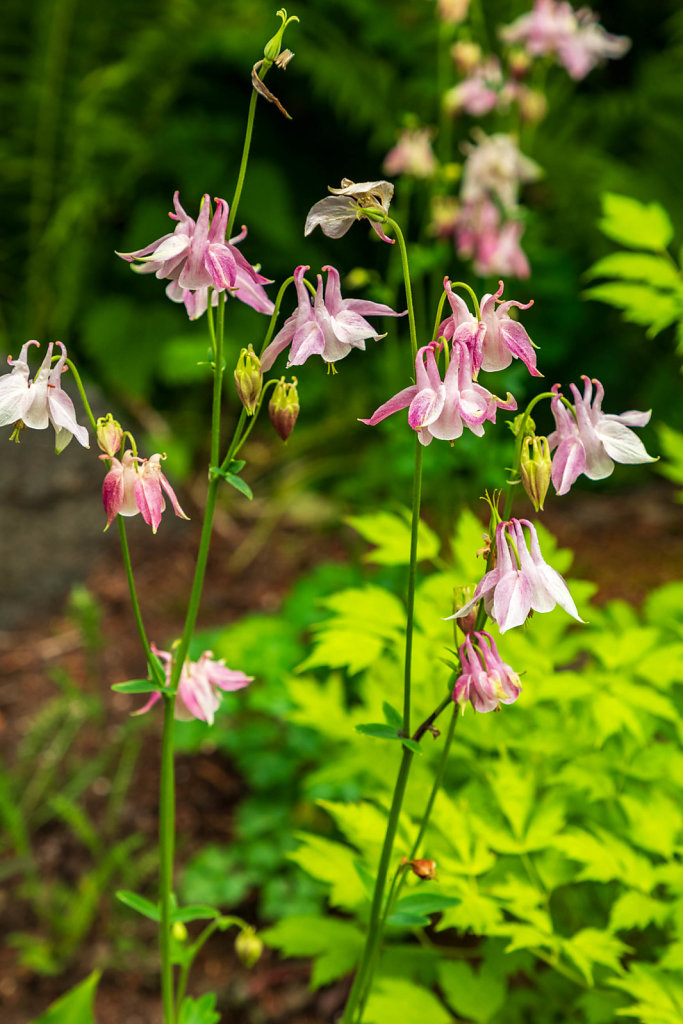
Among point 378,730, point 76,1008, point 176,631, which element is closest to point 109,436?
point 378,730

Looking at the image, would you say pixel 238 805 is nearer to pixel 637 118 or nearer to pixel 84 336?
pixel 84 336

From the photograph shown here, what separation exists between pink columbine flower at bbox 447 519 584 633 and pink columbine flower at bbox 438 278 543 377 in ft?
0.64

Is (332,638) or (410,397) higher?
(410,397)

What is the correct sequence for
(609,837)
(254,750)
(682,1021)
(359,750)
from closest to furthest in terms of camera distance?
(682,1021) → (609,837) → (359,750) → (254,750)

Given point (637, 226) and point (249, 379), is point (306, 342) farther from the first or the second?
point (637, 226)

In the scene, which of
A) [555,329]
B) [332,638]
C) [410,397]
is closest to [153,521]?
[410,397]

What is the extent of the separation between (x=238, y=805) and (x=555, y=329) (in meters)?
2.89

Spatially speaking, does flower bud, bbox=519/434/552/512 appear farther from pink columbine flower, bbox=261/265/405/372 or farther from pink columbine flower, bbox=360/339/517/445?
pink columbine flower, bbox=261/265/405/372

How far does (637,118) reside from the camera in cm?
475

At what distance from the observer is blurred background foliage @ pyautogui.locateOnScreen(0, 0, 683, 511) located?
4.39 meters

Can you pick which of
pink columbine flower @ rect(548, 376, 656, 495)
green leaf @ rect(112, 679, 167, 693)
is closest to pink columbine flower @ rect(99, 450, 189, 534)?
green leaf @ rect(112, 679, 167, 693)

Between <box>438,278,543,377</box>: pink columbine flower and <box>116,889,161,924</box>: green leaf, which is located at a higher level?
<box>438,278,543,377</box>: pink columbine flower

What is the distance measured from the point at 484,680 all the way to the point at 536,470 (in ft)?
0.84

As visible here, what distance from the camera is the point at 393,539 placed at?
1.79m
